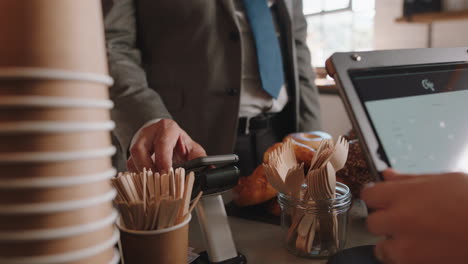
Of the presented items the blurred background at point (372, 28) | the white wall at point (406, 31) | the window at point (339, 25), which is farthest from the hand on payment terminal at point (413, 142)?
the window at point (339, 25)

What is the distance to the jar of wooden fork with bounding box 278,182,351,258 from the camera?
1.78 ft

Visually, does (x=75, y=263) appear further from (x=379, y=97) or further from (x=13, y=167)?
(x=379, y=97)

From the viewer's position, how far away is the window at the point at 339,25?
3199mm

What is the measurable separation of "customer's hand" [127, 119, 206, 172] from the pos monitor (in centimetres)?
33

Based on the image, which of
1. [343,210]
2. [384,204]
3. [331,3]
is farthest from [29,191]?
[331,3]

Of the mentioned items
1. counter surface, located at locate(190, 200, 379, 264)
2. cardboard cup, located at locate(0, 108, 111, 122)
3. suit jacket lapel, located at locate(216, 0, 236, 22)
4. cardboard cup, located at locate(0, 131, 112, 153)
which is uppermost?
suit jacket lapel, located at locate(216, 0, 236, 22)

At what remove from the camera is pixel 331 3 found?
343cm

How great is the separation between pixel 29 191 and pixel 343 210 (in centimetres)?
44

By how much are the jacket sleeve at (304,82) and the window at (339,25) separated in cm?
179

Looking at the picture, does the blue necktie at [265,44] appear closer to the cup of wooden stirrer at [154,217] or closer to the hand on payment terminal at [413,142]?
the hand on payment terminal at [413,142]

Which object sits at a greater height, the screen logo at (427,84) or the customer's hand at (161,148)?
the screen logo at (427,84)

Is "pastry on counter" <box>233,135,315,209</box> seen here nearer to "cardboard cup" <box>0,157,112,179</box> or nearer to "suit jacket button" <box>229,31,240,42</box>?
"cardboard cup" <box>0,157,112,179</box>

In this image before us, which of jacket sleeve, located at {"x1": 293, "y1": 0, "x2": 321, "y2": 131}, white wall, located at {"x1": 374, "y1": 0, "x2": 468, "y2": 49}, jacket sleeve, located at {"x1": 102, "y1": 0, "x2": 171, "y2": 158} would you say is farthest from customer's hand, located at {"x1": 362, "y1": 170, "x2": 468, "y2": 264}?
white wall, located at {"x1": 374, "y1": 0, "x2": 468, "y2": 49}

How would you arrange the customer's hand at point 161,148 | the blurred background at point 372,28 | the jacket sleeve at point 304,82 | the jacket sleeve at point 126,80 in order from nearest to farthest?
the customer's hand at point 161,148
the jacket sleeve at point 126,80
the jacket sleeve at point 304,82
the blurred background at point 372,28
